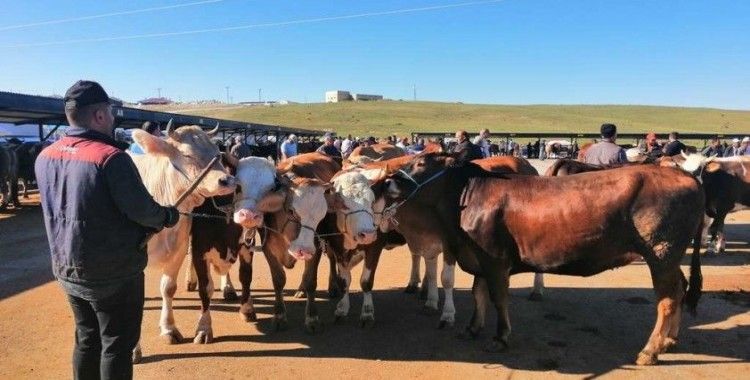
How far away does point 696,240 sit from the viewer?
17.0 feet

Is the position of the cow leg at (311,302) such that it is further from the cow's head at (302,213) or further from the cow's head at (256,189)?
the cow's head at (256,189)

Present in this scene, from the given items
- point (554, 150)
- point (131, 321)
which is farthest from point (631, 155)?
point (554, 150)

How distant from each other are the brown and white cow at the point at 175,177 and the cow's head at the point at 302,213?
2.68 ft

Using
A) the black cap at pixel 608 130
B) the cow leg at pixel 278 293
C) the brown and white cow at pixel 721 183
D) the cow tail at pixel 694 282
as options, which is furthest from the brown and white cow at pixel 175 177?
the brown and white cow at pixel 721 183

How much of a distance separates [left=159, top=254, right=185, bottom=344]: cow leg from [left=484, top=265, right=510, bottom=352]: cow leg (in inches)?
125

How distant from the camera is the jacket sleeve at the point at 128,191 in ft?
10.2

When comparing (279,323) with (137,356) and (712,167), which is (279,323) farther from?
(712,167)

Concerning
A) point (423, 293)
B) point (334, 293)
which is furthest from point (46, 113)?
point (423, 293)

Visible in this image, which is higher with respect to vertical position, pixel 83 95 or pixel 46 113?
pixel 46 113

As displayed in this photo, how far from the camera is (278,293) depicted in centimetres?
599

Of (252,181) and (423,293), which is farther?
(423,293)

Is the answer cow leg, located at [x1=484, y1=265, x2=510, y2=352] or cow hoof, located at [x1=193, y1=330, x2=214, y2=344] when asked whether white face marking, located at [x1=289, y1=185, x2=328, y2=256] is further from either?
cow leg, located at [x1=484, y1=265, x2=510, y2=352]

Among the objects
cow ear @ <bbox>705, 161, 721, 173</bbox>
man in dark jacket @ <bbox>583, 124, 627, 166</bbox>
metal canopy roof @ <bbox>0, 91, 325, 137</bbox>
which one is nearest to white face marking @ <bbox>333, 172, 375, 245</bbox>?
metal canopy roof @ <bbox>0, 91, 325, 137</bbox>

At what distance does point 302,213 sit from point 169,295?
165 centimetres
